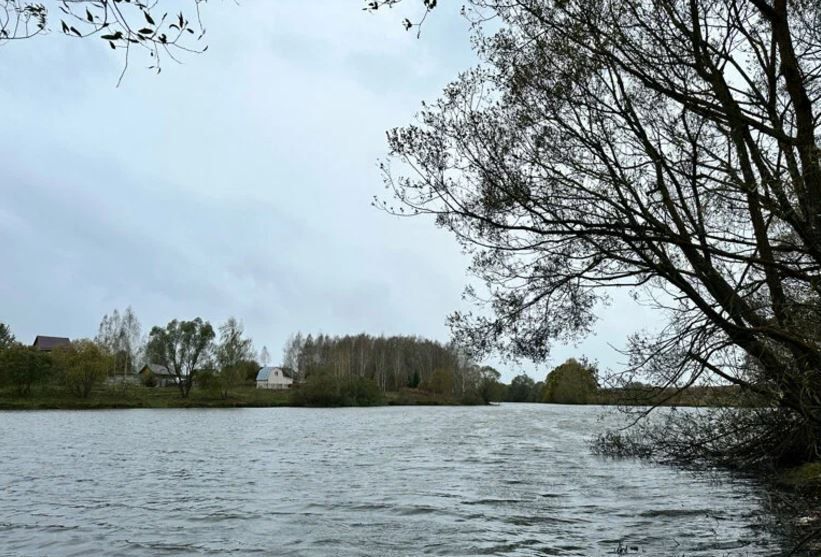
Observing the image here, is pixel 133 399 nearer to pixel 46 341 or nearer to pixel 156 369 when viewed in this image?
pixel 156 369

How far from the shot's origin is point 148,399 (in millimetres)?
78062

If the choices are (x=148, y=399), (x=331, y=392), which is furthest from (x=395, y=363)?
(x=148, y=399)

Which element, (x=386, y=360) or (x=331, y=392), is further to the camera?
(x=386, y=360)

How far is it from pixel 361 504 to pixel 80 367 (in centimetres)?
6822

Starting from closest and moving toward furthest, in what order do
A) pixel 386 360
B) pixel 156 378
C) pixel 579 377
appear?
pixel 579 377, pixel 156 378, pixel 386 360

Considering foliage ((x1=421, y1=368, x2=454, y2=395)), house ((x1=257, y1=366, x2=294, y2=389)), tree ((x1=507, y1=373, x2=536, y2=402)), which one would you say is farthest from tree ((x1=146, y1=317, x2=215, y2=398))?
tree ((x1=507, y1=373, x2=536, y2=402))

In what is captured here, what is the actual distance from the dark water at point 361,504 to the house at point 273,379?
94.8m

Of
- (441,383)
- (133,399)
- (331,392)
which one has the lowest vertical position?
(133,399)

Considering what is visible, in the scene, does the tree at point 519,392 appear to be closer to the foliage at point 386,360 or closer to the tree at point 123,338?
the foliage at point 386,360

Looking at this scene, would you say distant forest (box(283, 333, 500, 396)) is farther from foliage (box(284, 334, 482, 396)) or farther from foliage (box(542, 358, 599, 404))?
foliage (box(542, 358, 599, 404))

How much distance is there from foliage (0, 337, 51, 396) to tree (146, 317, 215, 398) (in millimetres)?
17725

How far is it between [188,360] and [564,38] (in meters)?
87.5

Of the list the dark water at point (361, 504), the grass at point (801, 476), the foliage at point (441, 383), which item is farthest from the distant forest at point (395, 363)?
the grass at point (801, 476)

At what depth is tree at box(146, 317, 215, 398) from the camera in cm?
8781
